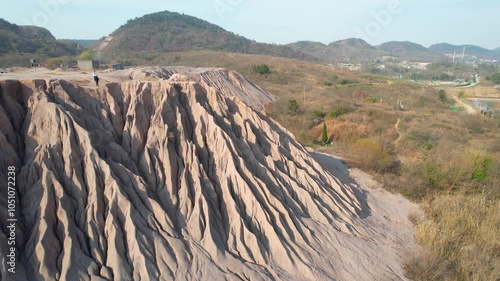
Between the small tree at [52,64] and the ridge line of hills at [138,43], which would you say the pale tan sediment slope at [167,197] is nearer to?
the small tree at [52,64]

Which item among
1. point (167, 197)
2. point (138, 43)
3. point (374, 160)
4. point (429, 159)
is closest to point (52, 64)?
point (167, 197)

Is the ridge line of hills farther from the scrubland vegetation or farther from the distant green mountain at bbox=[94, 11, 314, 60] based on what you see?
the scrubland vegetation

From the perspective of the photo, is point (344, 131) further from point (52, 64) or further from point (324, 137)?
point (52, 64)

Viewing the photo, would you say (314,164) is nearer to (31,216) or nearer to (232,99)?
(232,99)

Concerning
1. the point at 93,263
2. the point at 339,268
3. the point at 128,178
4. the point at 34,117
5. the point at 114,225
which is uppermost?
the point at 34,117

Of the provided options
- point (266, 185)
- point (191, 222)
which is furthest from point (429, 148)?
point (191, 222)

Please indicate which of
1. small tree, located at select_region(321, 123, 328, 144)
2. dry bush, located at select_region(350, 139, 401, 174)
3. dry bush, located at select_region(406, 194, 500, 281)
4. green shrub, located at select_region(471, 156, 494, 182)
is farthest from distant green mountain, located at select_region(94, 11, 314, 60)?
dry bush, located at select_region(406, 194, 500, 281)

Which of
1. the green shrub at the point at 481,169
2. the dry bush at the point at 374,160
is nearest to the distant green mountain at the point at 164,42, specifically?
the dry bush at the point at 374,160
